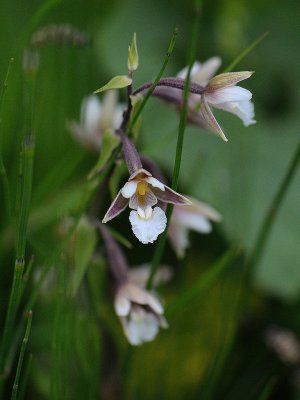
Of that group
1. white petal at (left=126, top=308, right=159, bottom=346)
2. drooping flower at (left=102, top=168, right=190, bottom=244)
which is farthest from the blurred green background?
drooping flower at (left=102, top=168, right=190, bottom=244)

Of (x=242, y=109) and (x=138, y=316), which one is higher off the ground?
(x=242, y=109)

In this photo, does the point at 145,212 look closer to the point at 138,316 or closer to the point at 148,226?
the point at 148,226

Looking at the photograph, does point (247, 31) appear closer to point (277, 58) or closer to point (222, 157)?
point (277, 58)

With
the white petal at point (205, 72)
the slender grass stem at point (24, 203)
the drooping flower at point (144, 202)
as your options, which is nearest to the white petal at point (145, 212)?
the drooping flower at point (144, 202)

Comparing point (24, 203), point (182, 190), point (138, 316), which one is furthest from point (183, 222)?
point (182, 190)

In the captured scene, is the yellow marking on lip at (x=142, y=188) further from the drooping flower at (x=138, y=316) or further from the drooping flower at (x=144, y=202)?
the drooping flower at (x=138, y=316)

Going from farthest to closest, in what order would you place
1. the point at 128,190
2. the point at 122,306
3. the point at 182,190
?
1. the point at 182,190
2. the point at 122,306
3. the point at 128,190
